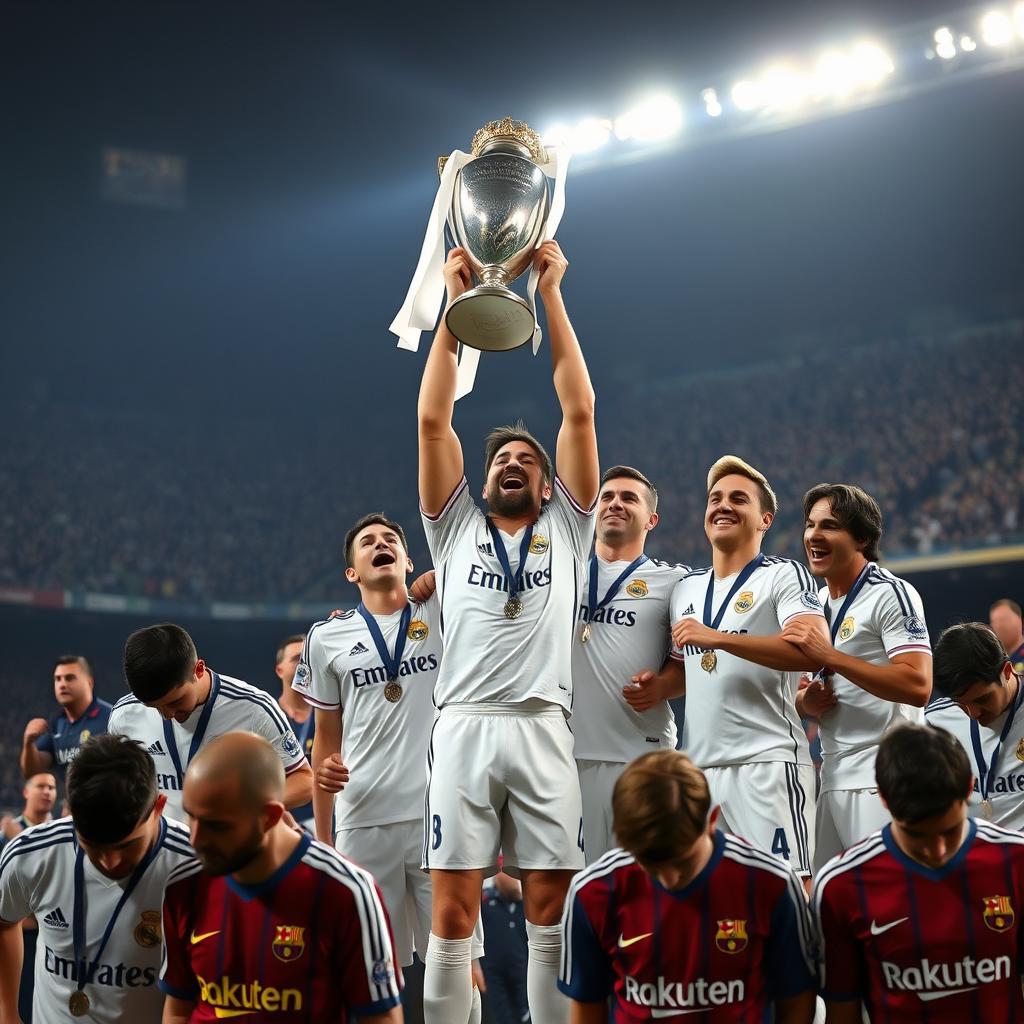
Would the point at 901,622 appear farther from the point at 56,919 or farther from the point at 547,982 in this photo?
the point at 56,919

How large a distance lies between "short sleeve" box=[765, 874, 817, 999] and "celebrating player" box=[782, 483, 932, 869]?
119 cm

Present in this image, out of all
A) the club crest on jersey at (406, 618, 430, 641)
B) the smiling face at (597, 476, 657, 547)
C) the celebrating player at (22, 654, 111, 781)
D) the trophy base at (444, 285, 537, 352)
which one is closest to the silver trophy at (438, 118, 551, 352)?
the trophy base at (444, 285, 537, 352)

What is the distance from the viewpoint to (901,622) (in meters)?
4.04

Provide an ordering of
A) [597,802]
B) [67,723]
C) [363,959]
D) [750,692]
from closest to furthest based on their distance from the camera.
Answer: [363,959]
[750,692]
[597,802]
[67,723]

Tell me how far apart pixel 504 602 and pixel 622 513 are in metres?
1.02

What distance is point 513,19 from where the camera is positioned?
18500mm

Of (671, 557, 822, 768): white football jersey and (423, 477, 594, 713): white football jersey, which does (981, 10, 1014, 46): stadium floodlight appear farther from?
(423, 477, 594, 713): white football jersey

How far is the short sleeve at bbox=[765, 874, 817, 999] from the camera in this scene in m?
2.66

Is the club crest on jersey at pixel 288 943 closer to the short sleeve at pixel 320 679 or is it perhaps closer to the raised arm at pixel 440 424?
the raised arm at pixel 440 424

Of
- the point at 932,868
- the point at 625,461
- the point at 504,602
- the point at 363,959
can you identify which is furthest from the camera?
the point at 625,461

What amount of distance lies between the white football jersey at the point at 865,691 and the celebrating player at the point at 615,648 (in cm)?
64

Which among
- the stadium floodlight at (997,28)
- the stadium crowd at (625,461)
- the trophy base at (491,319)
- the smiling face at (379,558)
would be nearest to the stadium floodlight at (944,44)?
the stadium floodlight at (997,28)

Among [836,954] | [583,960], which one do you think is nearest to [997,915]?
[836,954]

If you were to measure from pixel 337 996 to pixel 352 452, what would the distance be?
2651 centimetres
